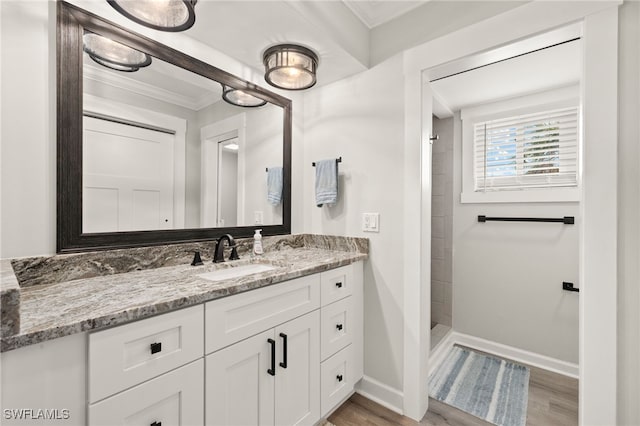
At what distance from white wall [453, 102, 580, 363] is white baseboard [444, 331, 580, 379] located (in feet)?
0.13

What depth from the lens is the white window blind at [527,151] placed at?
2.24 m

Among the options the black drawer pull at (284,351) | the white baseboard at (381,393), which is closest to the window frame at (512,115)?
the white baseboard at (381,393)

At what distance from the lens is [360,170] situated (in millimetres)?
1972

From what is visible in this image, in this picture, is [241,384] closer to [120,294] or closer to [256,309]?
[256,309]

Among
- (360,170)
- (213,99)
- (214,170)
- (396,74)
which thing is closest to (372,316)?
(360,170)

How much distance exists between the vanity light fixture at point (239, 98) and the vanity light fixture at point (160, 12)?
621mm

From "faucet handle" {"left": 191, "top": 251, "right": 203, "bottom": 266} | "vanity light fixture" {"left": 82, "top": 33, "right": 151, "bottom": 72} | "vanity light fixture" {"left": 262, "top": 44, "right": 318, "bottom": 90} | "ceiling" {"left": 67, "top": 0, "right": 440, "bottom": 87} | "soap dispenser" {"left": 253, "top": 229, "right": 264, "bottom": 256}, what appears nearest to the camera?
"vanity light fixture" {"left": 82, "top": 33, "right": 151, "bottom": 72}

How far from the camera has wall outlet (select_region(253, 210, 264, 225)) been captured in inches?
79.1

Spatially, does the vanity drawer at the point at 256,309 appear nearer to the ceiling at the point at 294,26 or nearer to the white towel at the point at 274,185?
the white towel at the point at 274,185

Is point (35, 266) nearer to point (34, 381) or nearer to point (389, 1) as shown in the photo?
point (34, 381)

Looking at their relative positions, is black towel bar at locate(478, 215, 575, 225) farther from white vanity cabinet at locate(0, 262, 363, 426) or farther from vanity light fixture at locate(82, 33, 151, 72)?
vanity light fixture at locate(82, 33, 151, 72)

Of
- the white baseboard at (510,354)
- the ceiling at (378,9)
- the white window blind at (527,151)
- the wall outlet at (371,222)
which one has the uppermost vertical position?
the ceiling at (378,9)

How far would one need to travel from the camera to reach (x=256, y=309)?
1.23 metres

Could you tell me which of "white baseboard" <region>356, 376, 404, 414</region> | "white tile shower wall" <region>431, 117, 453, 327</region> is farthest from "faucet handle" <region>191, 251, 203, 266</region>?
"white tile shower wall" <region>431, 117, 453, 327</region>
